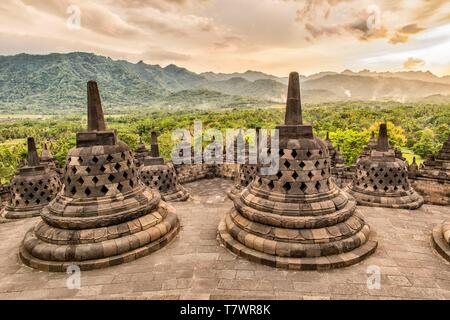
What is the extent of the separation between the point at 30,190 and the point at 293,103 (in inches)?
419

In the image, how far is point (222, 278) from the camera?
534 centimetres

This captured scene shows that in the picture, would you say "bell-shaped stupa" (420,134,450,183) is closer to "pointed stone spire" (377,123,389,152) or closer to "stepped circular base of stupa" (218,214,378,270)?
"pointed stone spire" (377,123,389,152)

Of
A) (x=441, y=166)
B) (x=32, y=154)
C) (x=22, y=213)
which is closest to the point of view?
(x=22, y=213)

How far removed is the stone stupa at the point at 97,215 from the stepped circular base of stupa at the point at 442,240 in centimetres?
603

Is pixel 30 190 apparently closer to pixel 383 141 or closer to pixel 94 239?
pixel 94 239

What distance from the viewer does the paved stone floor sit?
4910mm

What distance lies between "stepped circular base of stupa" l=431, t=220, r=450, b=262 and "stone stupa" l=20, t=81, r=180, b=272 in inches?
238

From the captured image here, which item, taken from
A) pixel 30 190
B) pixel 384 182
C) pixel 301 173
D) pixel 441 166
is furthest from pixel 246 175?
pixel 441 166

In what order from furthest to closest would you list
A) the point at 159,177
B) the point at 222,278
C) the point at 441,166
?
the point at 441,166 < the point at 159,177 < the point at 222,278

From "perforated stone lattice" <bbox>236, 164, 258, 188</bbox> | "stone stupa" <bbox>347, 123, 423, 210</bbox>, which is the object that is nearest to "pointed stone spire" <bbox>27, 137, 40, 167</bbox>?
"perforated stone lattice" <bbox>236, 164, 258, 188</bbox>

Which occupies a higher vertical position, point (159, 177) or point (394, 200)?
point (159, 177)

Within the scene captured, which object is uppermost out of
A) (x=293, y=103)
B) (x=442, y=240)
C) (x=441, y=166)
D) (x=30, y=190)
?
(x=293, y=103)

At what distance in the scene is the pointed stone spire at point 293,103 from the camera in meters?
6.58

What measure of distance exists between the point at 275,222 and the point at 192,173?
1604cm
